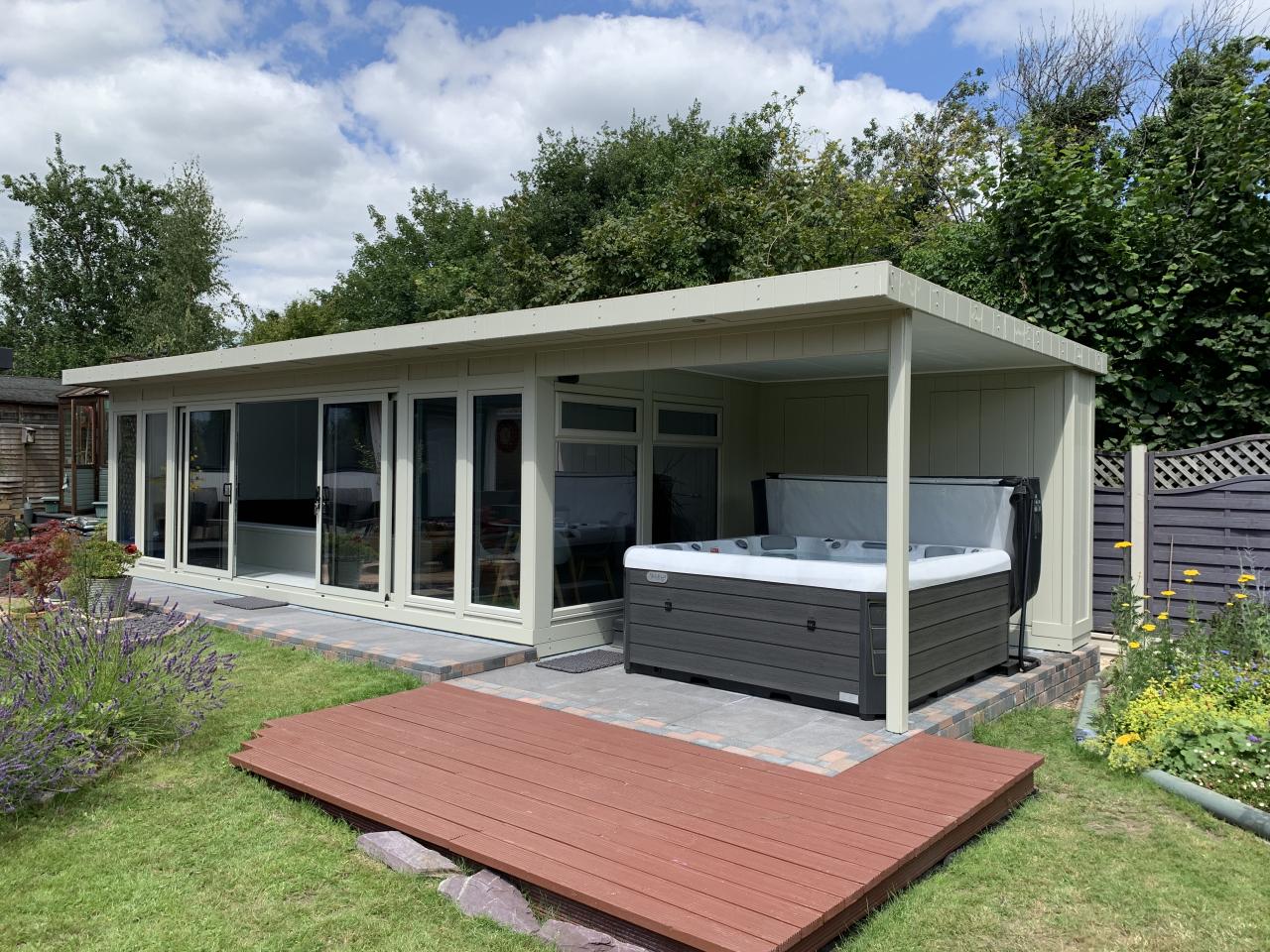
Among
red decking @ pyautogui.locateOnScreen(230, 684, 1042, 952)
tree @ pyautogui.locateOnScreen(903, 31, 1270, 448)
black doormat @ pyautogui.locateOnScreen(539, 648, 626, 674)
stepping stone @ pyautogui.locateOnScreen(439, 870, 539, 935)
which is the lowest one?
stepping stone @ pyautogui.locateOnScreen(439, 870, 539, 935)

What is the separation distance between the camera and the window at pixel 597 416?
20.0ft

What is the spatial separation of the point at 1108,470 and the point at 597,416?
3.94m

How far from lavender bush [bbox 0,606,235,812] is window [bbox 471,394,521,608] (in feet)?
6.33

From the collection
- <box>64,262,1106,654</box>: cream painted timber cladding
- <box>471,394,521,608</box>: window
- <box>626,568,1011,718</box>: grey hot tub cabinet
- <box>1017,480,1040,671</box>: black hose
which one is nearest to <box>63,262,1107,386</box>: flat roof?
<box>64,262,1106,654</box>: cream painted timber cladding

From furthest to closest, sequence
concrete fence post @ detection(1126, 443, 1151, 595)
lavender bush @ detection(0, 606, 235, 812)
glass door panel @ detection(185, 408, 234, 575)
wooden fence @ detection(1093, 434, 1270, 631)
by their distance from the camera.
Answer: glass door panel @ detection(185, 408, 234, 575) < concrete fence post @ detection(1126, 443, 1151, 595) < wooden fence @ detection(1093, 434, 1270, 631) < lavender bush @ detection(0, 606, 235, 812)

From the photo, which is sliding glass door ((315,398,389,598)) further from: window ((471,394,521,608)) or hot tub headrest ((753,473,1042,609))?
hot tub headrest ((753,473,1042,609))

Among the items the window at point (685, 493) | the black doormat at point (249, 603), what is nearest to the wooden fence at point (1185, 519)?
the window at point (685, 493)

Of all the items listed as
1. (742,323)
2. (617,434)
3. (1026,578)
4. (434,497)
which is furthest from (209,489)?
(1026,578)

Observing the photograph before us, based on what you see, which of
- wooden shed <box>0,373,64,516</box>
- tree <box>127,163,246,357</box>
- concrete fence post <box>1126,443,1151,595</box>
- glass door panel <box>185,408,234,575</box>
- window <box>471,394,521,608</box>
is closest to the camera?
window <box>471,394,521,608</box>

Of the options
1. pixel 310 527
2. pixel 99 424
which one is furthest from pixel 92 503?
pixel 310 527

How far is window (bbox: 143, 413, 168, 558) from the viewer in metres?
9.12

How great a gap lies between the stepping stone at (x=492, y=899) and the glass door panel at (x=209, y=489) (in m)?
6.36

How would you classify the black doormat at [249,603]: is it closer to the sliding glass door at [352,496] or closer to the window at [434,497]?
the sliding glass door at [352,496]

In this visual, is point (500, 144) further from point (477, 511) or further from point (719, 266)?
point (477, 511)
